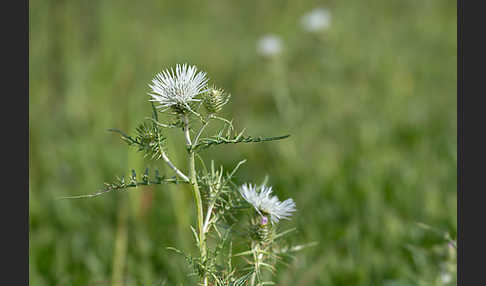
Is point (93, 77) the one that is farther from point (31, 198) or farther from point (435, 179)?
point (435, 179)

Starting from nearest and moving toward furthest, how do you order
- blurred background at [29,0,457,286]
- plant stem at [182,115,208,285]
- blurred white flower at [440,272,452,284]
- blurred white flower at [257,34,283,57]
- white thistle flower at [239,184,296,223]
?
plant stem at [182,115,208,285]
white thistle flower at [239,184,296,223]
blurred white flower at [440,272,452,284]
blurred background at [29,0,457,286]
blurred white flower at [257,34,283,57]

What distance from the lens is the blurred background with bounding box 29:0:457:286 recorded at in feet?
7.19

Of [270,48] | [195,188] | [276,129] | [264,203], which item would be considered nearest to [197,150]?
[195,188]

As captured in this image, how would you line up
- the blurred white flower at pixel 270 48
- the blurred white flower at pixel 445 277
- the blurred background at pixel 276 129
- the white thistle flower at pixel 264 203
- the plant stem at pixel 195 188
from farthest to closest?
the blurred white flower at pixel 270 48 → the blurred background at pixel 276 129 → the blurred white flower at pixel 445 277 → the white thistle flower at pixel 264 203 → the plant stem at pixel 195 188

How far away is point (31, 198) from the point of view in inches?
104

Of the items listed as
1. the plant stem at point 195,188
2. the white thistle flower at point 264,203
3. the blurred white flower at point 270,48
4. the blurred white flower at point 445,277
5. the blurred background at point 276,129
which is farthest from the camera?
the blurred white flower at point 270,48

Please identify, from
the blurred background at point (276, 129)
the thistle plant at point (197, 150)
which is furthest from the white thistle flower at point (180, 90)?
the blurred background at point (276, 129)

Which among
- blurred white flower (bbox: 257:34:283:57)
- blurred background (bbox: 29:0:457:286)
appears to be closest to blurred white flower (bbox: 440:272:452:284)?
blurred background (bbox: 29:0:457:286)

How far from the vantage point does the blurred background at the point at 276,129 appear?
7.19 ft

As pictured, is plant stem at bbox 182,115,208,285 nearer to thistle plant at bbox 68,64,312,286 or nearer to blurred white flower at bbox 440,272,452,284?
thistle plant at bbox 68,64,312,286

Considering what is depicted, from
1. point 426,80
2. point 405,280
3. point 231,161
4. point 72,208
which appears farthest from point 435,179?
point 72,208

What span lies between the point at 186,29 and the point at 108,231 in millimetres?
3325

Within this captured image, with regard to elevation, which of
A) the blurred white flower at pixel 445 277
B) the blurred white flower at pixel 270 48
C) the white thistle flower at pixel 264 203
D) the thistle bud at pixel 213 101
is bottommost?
the blurred white flower at pixel 445 277

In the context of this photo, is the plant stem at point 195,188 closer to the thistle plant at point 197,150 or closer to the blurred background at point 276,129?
the thistle plant at point 197,150
